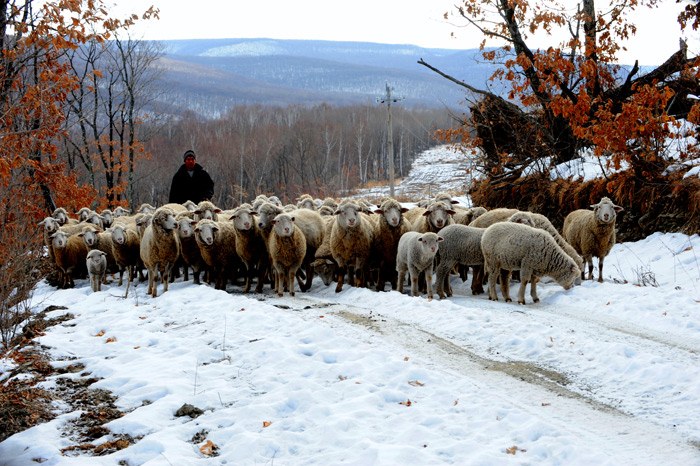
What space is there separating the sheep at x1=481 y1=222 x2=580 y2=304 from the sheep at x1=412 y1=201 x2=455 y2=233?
164 cm

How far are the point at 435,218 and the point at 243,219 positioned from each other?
4.40 m

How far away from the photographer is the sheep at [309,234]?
13.3 m

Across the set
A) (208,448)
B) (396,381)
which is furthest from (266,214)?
(208,448)

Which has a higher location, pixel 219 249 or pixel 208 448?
pixel 208 448

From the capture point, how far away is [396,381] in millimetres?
5785

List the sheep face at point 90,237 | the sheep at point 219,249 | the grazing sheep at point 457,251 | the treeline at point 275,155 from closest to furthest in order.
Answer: the grazing sheep at point 457,251 → the sheep at point 219,249 → the sheep face at point 90,237 → the treeline at point 275,155

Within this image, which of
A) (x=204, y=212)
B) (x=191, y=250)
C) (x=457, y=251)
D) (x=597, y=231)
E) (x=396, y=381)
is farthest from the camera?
(x=204, y=212)

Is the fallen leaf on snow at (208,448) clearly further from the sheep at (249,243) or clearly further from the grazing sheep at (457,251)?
the sheep at (249,243)

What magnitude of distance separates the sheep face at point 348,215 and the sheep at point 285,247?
1024 millimetres

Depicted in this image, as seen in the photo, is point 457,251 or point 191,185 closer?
point 457,251

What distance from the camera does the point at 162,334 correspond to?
8047mm

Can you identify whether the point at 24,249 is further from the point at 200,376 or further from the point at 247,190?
the point at 247,190

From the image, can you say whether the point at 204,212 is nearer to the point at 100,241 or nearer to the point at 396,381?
the point at 100,241

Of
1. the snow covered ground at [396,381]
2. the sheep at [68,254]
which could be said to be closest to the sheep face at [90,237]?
the sheep at [68,254]
